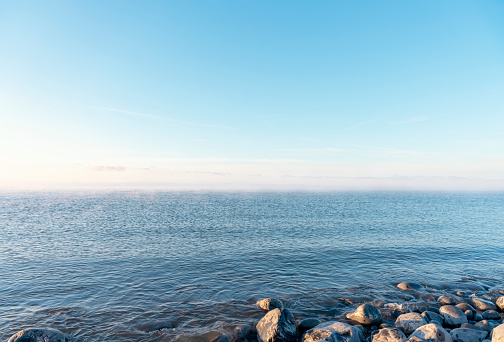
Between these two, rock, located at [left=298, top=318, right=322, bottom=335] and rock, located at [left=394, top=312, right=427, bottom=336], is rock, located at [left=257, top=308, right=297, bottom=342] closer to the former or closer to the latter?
rock, located at [left=298, top=318, right=322, bottom=335]

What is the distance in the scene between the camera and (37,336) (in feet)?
42.2

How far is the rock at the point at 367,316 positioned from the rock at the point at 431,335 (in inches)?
105

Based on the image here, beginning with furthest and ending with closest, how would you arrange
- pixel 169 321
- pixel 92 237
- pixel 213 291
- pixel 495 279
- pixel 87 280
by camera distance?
pixel 92 237
pixel 495 279
pixel 87 280
pixel 213 291
pixel 169 321

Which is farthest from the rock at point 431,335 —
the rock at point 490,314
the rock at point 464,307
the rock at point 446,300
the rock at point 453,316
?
the rock at point 446,300

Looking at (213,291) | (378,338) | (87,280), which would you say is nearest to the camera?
(378,338)

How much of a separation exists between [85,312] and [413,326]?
21.4m

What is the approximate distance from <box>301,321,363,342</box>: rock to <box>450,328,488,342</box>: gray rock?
5169mm

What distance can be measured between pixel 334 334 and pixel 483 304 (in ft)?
44.5

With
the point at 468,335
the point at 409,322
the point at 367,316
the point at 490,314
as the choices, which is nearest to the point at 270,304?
the point at 367,316

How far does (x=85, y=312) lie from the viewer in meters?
17.3

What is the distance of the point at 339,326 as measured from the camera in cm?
1454

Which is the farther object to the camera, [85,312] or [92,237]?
[92,237]

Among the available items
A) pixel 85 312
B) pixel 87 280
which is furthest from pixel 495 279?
pixel 87 280

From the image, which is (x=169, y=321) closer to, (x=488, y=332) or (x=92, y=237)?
(x=488, y=332)
